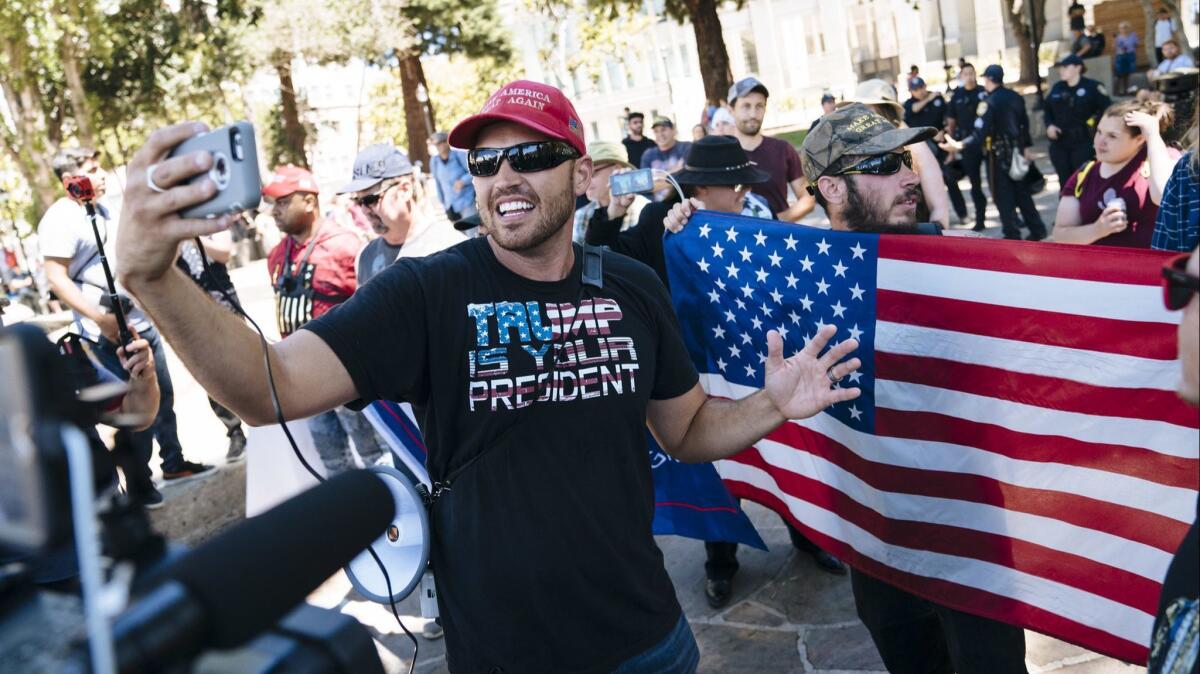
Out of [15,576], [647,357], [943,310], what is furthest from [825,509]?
[15,576]

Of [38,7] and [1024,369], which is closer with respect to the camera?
[1024,369]

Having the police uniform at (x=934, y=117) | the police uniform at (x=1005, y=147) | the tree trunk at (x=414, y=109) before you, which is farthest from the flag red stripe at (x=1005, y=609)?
the tree trunk at (x=414, y=109)

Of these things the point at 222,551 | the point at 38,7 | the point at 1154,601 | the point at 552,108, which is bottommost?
the point at 1154,601

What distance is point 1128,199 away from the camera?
17.7 feet

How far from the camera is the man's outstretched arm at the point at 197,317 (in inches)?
64.9

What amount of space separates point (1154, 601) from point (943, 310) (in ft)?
3.46

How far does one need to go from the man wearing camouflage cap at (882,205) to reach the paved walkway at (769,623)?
0.69 meters

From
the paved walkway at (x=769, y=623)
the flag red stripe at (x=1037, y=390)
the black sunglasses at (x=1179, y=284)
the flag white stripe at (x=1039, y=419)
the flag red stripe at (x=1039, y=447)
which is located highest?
the black sunglasses at (x=1179, y=284)

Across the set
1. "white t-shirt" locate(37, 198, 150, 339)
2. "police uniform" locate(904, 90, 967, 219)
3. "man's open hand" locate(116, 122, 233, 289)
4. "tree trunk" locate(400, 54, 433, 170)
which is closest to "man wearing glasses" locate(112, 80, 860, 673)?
"man's open hand" locate(116, 122, 233, 289)

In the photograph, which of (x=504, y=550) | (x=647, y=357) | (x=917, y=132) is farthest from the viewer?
(x=917, y=132)

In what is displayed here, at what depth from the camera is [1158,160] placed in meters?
5.23

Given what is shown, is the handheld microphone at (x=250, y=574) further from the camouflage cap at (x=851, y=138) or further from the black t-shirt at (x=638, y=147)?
the black t-shirt at (x=638, y=147)

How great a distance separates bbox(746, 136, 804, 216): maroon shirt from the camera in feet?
23.5

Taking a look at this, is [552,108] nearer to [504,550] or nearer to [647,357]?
[647,357]
